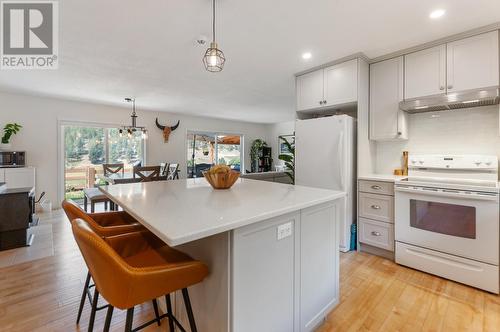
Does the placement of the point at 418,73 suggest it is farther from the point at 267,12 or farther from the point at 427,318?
the point at 427,318

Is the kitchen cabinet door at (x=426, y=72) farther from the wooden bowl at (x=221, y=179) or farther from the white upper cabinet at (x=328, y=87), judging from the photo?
the wooden bowl at (x=221, y=179)

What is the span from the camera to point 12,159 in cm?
434

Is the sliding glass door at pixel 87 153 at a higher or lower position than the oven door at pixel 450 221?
higher

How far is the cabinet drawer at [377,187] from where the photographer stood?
2615 mm

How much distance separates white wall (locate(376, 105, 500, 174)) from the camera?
2506mm

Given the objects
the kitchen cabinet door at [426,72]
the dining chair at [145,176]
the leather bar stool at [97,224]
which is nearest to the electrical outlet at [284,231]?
the leather bar stool at [97,224]

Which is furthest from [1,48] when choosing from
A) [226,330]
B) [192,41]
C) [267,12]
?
[226,330]

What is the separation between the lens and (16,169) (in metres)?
4.27

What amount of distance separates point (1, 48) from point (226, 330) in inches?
152

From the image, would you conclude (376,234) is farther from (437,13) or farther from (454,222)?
(437,13)

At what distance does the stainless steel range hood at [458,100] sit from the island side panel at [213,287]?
8.84 feet

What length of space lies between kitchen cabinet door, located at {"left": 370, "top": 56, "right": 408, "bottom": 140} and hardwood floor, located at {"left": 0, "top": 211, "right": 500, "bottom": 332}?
1.56 meters

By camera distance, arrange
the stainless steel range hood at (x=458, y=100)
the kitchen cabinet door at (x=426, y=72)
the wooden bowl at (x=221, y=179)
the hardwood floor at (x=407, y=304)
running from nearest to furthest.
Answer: the hardwood floor at (x=407, y=304)
the wooden bowl at (x=221, y=179)
the stainless steel range hood at (x=458, y=100)
the kitchen cabinet door at (x=426, y=72)

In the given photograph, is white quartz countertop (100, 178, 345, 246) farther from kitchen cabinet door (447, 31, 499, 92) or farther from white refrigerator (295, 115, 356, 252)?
kitchen cabinet door (447, 31, 499, 92)
